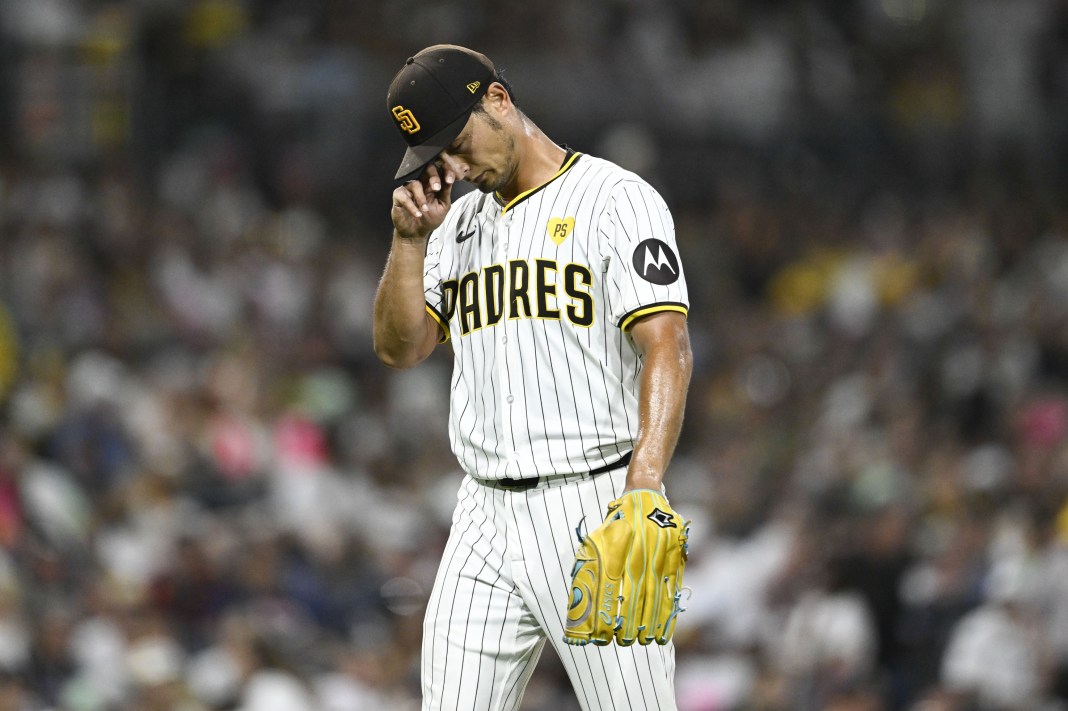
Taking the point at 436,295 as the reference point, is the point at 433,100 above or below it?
above

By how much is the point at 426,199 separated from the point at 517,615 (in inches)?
37.2

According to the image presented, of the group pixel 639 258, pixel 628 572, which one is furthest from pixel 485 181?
pixel 628 572

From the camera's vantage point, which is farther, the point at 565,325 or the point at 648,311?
the point at 565,325

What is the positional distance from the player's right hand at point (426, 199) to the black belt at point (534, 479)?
23.1 inches

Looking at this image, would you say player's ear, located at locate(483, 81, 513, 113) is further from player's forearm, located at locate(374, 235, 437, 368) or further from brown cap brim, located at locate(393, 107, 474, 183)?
player's forearm, located at locate(374, 235, 437, 368)

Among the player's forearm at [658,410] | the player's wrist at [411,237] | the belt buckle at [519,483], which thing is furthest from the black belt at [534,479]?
the player's wrist at [411,237]

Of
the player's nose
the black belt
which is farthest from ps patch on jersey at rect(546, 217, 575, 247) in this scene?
the black belt

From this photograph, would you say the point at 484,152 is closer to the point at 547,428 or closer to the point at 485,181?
the point at 485,181

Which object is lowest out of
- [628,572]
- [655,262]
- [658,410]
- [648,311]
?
[628,572]

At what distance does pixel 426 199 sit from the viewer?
341 cm

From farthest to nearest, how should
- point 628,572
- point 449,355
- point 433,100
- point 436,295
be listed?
point 449,355, point 436,295, point 433,100, point 628,572

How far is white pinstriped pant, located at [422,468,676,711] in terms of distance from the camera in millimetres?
3316

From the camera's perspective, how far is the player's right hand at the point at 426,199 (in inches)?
134

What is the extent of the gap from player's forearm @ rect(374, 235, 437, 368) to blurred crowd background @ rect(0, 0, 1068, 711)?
3862 millimetres
